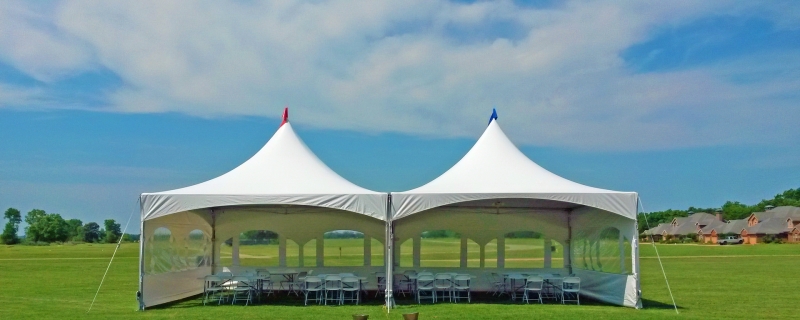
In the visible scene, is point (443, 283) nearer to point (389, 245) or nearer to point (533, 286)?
point (533, 286)

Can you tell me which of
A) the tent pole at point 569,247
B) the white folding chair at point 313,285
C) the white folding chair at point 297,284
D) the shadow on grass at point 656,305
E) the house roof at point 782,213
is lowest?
the shadow on grass at point 656,305

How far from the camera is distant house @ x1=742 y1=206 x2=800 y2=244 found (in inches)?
2625

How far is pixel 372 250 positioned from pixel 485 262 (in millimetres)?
2509

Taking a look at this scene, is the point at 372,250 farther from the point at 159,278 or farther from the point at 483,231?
the point at 159,278

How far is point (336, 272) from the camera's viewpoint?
580 inches

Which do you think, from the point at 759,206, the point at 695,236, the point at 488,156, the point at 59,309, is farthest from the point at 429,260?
the point at 759,206

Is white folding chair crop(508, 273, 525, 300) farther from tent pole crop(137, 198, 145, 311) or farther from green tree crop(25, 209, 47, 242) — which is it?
green tree crop(25, 209, 47, 242)

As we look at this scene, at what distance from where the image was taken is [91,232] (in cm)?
10688

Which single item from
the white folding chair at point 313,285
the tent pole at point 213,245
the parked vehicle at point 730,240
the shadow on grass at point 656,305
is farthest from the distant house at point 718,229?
the white folding chair at point 313,285

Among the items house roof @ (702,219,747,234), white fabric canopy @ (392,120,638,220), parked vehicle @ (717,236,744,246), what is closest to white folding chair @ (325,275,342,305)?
white fabric canopy @ (392,120,638,220)

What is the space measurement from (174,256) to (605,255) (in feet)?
27.7

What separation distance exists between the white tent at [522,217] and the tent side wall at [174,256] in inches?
167

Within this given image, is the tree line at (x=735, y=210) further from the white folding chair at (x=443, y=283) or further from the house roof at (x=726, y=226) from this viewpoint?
the white folding chair at (x=443, y=283)

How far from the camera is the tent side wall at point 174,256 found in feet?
38.9
